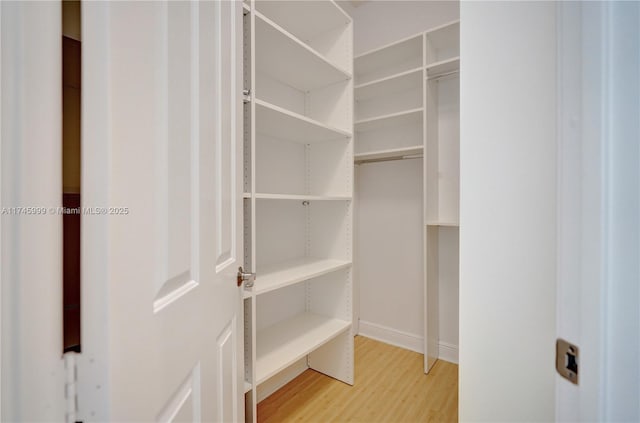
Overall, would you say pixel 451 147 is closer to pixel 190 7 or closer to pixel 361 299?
pixel 361 299

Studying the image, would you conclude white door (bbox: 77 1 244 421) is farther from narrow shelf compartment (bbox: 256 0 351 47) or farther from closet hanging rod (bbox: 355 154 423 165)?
closet hanging rod (bbox: 355 154 423 165)

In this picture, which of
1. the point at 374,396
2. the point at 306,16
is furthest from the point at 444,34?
the point at 374,396

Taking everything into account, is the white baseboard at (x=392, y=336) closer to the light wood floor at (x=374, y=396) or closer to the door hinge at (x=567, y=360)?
the light wood floor at (x=374, y=396)

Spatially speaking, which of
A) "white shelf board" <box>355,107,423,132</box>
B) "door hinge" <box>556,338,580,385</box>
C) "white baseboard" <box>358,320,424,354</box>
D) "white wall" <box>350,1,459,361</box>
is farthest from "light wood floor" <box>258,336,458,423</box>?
"white shelf board" <box>355,107,423,132</box>

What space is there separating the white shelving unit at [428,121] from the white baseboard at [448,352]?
0.18ft

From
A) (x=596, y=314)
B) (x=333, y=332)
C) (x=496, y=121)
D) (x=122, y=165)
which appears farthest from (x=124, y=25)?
(x=333, y=332)

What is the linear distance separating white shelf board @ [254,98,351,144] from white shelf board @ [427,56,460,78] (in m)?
0.78

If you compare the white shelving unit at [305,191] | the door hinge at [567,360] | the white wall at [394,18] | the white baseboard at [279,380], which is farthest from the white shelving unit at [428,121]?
the door hinge at [567,360]

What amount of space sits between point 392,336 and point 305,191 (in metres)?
1.53

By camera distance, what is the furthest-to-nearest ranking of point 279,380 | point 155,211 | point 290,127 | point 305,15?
point 279,380, point 305,15, point 290,127, point 155,211

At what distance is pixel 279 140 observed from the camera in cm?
193

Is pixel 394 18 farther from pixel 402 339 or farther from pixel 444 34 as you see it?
pixel 402 339

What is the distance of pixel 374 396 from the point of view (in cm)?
185

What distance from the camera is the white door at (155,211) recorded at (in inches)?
16.9
